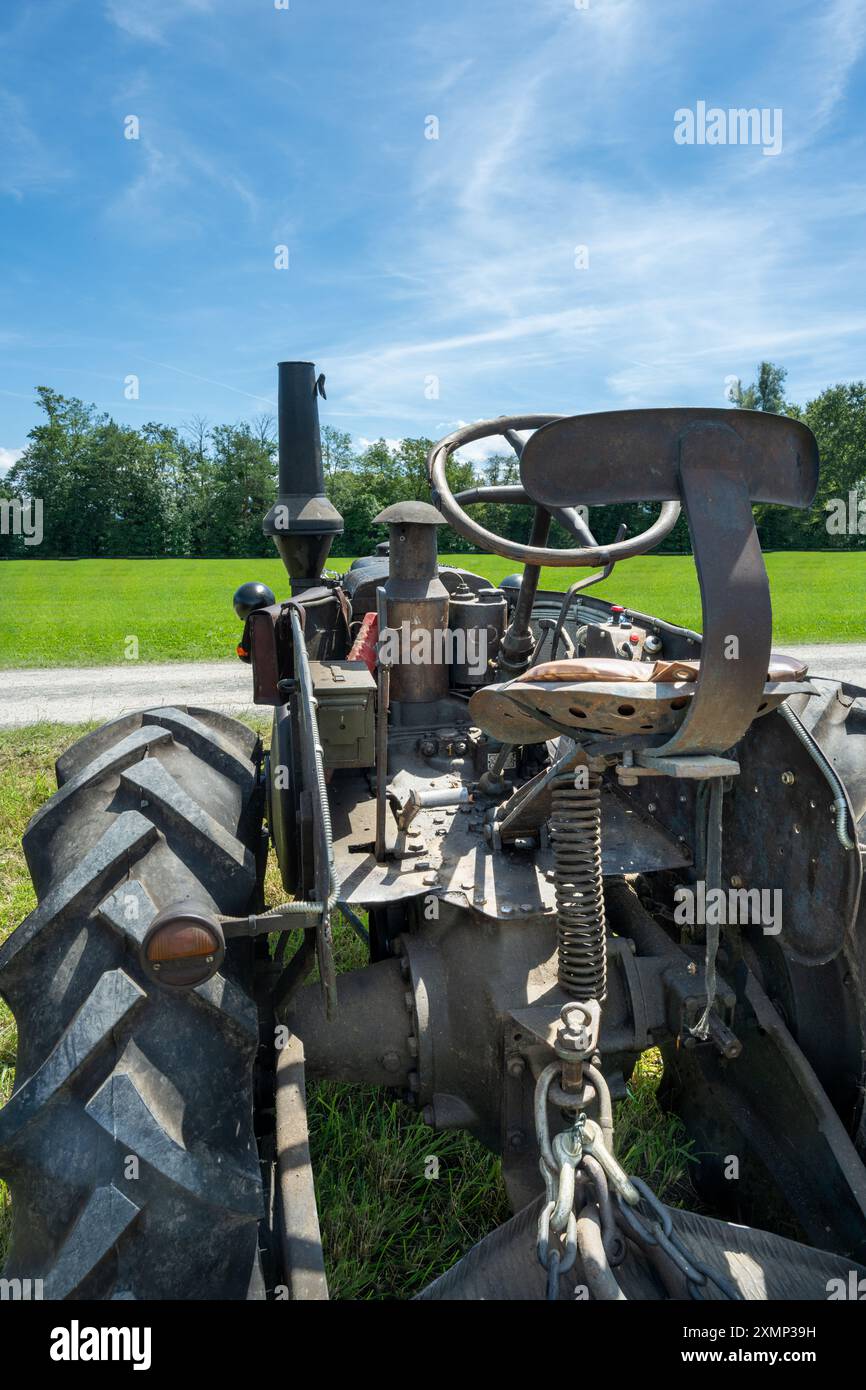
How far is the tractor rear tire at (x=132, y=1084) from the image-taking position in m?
1.48

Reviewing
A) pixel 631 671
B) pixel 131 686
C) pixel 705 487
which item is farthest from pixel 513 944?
pixel 131 686

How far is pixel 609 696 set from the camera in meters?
1.55

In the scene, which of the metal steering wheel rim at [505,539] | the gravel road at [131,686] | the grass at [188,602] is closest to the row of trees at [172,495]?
the grass at [188,602]

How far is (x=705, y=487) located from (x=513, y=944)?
1297 millimetres

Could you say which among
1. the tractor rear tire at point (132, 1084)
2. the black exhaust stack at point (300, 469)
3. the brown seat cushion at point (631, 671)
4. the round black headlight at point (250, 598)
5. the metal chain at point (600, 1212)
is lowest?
the metal chain at point (600, 1212)

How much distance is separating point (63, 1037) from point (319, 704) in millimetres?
1254

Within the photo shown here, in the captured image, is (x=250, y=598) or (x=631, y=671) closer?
(x=631, y=671)

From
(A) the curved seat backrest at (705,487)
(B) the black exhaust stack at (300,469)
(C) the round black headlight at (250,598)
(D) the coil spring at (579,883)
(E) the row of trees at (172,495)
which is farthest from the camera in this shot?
(E) the row of trees at (172,495)

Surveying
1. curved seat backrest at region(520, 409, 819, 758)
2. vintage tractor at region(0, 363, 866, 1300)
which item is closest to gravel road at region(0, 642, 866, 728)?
A: vintage tractor at region(0, 363, 866, 1300)

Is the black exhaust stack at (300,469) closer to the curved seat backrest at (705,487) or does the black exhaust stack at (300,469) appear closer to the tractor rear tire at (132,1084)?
the tractor rear tire at (132,1084)

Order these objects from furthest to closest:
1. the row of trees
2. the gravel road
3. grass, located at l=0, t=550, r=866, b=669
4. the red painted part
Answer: the row of trees < grass, located at l=0, t=550, r=866, b=669 < the gravel road < the red painted part

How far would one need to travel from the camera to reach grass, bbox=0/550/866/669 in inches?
541

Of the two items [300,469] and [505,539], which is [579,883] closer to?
[505,539]

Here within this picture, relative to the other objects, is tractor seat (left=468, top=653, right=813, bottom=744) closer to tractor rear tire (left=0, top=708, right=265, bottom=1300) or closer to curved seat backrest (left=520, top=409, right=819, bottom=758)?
curved seat backrest (left=520, top=409, right=819, bottom=758)
